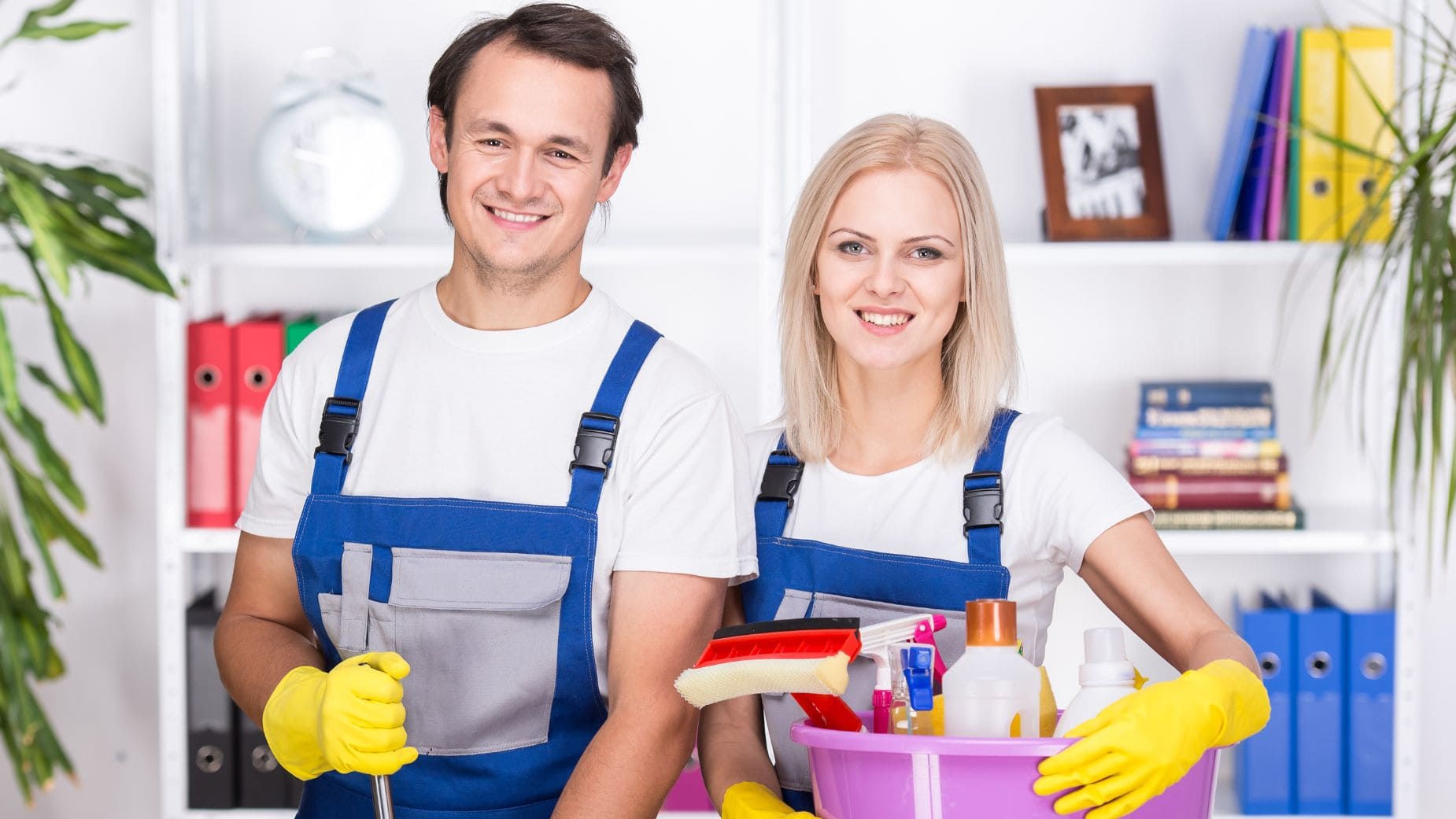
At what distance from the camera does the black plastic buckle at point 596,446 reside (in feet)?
4.50

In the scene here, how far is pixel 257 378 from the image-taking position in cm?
246

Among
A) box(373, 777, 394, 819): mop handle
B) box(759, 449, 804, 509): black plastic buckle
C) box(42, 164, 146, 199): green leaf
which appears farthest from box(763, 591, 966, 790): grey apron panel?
box(42, 164, 146, 199): green leaf

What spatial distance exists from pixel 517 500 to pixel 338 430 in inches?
8.0

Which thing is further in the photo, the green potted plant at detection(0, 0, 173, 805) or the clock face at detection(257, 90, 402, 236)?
the clock face at detection(257, 90, 402, 236)

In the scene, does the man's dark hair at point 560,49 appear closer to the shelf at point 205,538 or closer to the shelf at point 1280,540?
the shelf at point 205,538

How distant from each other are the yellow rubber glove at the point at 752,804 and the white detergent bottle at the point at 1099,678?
0.25m

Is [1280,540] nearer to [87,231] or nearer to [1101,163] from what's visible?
[1101,163]

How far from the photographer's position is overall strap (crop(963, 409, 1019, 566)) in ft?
4.64

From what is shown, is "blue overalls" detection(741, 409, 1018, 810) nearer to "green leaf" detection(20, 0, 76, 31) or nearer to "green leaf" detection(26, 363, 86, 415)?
"green leaf" detection(26, 363, 86, 415)

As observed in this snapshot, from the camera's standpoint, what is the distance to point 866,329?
1.46 meters

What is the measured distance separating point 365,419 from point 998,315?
0.68 m

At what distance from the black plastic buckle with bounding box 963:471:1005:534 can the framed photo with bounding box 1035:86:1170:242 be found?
119cm

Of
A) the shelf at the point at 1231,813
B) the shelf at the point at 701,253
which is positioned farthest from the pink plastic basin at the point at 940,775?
the shelf at the point at 1231,813

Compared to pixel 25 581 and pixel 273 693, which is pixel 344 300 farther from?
pixel 273 693
